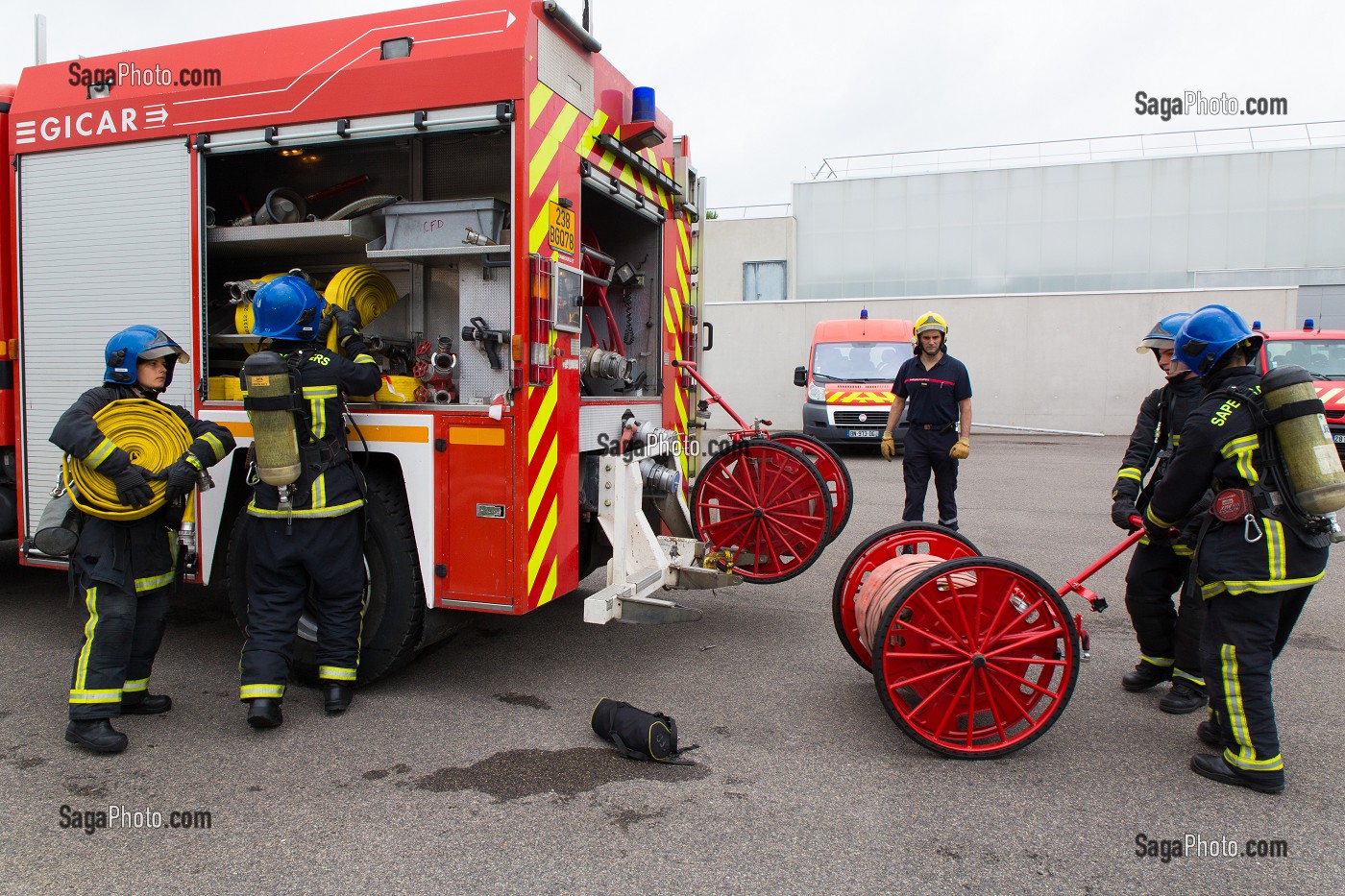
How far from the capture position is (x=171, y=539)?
383 cm

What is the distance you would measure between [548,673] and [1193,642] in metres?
2.94

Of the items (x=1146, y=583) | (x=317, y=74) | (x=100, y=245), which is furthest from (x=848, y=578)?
(x=100, y=245)

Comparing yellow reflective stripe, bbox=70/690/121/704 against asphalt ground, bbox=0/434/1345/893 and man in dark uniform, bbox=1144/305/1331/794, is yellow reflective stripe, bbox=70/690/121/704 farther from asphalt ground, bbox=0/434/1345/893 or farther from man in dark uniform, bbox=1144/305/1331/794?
man in dark uniform, bbox=1144/305/1331/794

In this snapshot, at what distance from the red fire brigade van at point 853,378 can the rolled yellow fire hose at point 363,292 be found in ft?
34.6

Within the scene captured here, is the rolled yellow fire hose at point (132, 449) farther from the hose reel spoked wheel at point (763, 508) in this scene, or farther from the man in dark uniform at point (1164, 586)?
the man in dark uniform at point (1164, 586)

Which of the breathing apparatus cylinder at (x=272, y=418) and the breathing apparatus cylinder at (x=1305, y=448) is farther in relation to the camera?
the breathing apparatus cylinder at (x=272, y=418)

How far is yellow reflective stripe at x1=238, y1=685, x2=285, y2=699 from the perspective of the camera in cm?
359

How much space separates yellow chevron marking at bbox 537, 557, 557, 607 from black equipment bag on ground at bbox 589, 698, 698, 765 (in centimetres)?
63

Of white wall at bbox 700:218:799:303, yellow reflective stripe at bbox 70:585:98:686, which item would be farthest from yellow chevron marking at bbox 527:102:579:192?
white wall at bbox 700:218:799:303

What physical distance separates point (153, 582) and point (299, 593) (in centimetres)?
57

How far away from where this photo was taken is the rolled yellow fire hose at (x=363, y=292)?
430 cm

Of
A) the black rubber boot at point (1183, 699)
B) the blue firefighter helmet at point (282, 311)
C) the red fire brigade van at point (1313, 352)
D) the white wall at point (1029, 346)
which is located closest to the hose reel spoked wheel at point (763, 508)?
the black rubber boot at point (1183, 699)

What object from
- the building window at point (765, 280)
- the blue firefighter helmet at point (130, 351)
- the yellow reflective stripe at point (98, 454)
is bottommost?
the yellow reflective stripe at point (98, 454)

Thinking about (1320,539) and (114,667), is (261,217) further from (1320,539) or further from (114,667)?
(1320,539)
